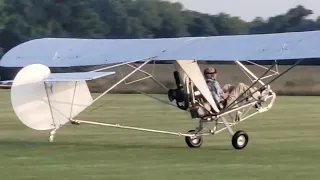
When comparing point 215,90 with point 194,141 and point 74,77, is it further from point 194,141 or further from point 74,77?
point 74,77

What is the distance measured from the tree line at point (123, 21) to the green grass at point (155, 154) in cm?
4163

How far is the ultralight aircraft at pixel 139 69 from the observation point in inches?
609

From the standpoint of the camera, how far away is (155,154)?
1554 centimetres

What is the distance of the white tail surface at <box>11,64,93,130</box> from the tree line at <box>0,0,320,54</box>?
48497 mm

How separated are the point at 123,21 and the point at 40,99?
51.9m

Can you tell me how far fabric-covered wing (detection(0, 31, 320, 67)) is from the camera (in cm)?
1498

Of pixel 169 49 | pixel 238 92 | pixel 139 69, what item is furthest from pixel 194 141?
pixel 169 49

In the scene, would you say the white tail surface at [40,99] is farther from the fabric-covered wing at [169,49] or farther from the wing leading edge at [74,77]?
the fabric-covered wing at [169,49]

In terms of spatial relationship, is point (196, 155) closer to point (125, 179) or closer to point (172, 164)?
point (172, 164)

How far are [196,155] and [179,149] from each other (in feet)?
3.65

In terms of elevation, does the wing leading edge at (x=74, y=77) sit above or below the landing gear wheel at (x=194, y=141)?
above

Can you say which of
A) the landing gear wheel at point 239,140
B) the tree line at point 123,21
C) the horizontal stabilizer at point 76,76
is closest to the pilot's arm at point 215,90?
the landing gear wheel at point 239,140

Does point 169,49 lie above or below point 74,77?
above

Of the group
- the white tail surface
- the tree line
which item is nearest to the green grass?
the white tail surface
